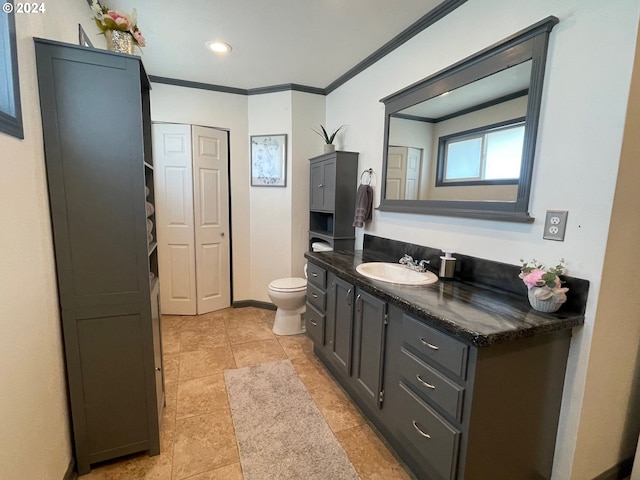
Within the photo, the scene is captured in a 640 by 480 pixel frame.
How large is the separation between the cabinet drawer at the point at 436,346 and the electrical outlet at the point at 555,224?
67 centimetres

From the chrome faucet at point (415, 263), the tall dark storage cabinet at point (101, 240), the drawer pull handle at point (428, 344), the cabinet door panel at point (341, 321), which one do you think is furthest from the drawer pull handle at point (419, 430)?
the tall dark storage cabinet at point (101, 240)

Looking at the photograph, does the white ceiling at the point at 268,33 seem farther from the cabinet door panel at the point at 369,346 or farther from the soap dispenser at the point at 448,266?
the cabinet door panel at the point at 369,346

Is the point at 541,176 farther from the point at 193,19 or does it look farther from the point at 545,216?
the point at 193,19

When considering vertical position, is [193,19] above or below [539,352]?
above

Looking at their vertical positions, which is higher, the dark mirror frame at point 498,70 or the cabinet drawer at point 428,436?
the dark mirror frame at point 498,70

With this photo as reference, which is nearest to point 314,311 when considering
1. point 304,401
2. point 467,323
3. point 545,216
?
point 304,401

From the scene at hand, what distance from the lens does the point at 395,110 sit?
218cm

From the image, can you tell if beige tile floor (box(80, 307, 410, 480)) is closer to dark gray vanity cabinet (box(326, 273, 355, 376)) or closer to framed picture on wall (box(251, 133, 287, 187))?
dark gray vanity cabinet (box(326, 273, 355, 376))

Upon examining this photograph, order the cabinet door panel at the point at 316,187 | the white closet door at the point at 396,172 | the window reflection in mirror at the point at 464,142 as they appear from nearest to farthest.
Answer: the window reflection in mirror at the point at 464,142
the white closet door at the point at 396,172
the cabinet door panel at the point at 316,187

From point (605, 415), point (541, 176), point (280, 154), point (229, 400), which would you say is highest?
point (280, 154)

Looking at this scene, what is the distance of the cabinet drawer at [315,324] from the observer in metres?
2.24

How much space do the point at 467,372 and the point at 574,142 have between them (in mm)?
1028

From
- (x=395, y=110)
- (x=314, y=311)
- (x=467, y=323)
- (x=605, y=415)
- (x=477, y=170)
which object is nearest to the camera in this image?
(x=467, y=323)

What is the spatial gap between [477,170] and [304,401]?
1769 millimetres
